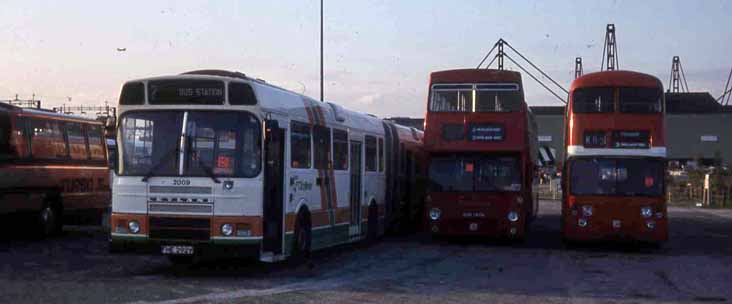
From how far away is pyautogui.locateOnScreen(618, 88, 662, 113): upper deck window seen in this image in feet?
68.9

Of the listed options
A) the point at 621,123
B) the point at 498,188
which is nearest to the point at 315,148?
the point at 498,188

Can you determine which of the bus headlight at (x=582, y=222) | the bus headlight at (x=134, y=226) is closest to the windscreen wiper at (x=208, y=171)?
the bus headlight at (x=134, y=226)

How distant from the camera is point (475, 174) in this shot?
21.7m

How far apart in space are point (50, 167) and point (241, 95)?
9.36 metres

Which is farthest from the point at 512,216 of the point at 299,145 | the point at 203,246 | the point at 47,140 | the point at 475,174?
the point at 47,140

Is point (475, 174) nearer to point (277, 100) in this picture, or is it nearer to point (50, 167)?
point (277, 100)

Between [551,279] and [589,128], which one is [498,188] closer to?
[589,128]

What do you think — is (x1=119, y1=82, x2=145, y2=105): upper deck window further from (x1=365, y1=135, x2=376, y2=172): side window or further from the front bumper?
(x1=365, y1=135, x2=376, y2=172): side window

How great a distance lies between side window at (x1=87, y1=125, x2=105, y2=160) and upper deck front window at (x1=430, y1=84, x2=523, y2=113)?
865cm

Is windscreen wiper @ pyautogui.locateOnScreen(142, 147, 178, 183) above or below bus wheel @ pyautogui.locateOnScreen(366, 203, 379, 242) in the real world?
above

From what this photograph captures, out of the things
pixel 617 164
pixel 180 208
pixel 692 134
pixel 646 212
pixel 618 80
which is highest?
pixel 692 134

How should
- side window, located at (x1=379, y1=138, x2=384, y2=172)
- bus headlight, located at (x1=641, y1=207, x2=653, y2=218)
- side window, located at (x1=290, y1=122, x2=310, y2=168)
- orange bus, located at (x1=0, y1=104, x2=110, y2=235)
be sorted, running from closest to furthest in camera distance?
side window, located at (x1=290, y1=122, x2=310, y2=168) < orange bus, located at (x1=0, y1=104, x2=110, y2=235) < bus headlight, located at (x1=641, y1=207, x2=653, y2=218) < side window, located at (x1=379, y1=138, x2=384, y2=172)

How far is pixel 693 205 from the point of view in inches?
2093

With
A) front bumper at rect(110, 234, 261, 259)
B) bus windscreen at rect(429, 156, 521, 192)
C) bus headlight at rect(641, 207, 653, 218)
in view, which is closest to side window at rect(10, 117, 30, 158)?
front bumper at rect(110, 234, 261, 259)
